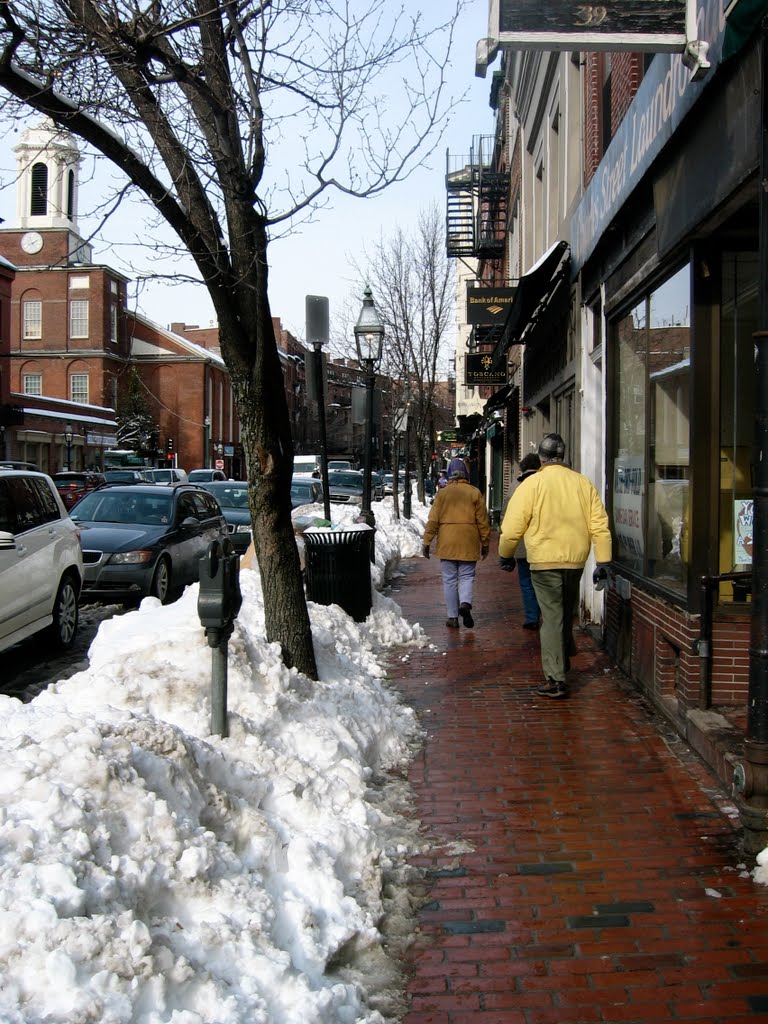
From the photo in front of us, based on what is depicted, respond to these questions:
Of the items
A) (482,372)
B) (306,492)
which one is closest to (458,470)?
(306,492)

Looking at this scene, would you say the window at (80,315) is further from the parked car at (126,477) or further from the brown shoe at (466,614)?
the brown shoe at (466,614)

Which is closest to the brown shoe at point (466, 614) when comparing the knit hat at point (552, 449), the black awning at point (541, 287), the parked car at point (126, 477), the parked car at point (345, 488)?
the knit hat at point (552, 449)

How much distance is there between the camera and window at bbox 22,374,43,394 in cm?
6750

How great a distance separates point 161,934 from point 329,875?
100 centimetres

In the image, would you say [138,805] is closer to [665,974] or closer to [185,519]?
[665,974]

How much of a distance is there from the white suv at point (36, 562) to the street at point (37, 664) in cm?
22

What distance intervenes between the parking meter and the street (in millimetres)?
3549

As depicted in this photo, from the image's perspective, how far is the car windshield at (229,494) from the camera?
20.7 m

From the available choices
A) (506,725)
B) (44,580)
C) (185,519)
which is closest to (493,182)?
(185,519)

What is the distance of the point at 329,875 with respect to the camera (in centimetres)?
386

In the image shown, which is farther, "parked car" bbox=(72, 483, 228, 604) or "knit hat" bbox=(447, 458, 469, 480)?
"parked car" bbox=(72, 483, 228, 604)

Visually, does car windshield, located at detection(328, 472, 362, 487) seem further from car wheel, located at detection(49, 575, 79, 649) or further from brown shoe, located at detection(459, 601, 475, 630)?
car wheel, located at detection(49, 575, 79, 649)

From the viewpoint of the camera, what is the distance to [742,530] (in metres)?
6.35

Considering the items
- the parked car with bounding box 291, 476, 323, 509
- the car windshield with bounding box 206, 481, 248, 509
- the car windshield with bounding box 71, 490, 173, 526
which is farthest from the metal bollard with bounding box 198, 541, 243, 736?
the parked car with bounding box 291, 476, 323, 509
